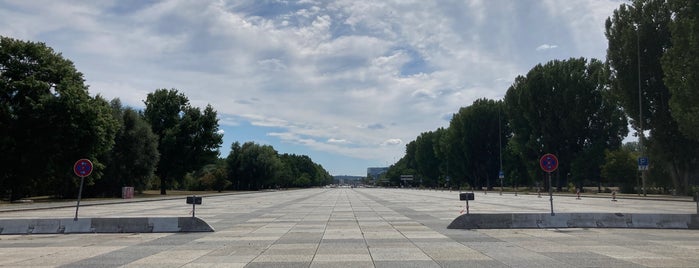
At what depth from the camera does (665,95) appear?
51094 mm

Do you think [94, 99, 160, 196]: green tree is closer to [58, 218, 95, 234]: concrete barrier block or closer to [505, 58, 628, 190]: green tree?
[58, 218, 95, 234]: concrete barrier block

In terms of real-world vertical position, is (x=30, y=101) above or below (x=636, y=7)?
below

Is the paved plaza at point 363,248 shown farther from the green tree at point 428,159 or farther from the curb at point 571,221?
the green tree at point 428,159

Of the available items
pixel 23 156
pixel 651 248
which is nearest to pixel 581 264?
pixel 651 248

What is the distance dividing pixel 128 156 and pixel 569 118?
201 feet

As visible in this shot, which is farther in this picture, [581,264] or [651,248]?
[651,248]

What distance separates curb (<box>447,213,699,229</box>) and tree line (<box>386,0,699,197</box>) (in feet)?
89.2

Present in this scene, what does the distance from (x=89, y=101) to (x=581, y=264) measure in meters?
46.4

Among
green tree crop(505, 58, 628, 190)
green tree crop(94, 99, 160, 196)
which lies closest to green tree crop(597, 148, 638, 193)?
green tree crop(505, 58, 628, 190)

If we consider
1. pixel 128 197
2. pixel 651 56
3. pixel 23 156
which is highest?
pixel 651 56

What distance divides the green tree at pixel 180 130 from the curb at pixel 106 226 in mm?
61785

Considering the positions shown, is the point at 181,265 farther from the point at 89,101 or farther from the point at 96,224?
the point at 89,101

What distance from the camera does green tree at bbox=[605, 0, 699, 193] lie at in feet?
167

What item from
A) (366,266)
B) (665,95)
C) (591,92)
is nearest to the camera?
(366,266)
